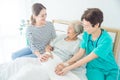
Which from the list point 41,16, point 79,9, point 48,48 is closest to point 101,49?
point 48,48

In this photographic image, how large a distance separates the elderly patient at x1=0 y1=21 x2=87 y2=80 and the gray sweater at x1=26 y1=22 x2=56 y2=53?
0.39 feet

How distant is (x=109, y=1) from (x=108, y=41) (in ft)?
2.37

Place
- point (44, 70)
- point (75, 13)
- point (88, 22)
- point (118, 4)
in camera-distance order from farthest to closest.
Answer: point (75, 13), point (118, 4), point (44, 70), point (88, 22)

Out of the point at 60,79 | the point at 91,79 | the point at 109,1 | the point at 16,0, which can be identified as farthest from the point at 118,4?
the point at 16,0

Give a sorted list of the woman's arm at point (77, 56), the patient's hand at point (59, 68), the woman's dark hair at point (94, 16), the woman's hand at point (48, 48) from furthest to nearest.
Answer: the woman's hand at point (48, 48) → the woman's arm at point (77, 56) → the patient's hand at point (59, 68) → the woman's dark hair at point (94, 16)

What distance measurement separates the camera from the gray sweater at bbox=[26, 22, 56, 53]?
2281 millimetres

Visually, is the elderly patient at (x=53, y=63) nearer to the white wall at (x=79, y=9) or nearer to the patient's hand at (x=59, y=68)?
the patient's hand at (x=59, y=68)

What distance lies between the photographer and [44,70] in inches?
72.1

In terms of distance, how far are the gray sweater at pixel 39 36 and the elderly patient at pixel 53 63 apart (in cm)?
12

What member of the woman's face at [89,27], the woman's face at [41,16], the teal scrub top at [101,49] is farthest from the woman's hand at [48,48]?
the woman's face at [89,27]

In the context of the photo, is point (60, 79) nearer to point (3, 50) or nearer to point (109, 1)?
point (109, 1)

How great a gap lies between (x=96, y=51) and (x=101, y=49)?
1.9 inches

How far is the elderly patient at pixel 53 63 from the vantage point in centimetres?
174

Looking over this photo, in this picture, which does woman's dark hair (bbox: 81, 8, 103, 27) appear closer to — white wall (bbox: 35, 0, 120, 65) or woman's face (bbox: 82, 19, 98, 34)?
woman's face (bbox: 82, 19, 98, 34)
